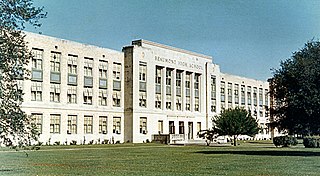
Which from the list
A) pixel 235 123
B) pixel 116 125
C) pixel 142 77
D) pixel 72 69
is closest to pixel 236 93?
pixel 142 77

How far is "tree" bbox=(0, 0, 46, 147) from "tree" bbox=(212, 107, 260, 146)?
166 ft

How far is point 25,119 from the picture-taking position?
22.2 m

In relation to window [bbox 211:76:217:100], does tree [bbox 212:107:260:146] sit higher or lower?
lower

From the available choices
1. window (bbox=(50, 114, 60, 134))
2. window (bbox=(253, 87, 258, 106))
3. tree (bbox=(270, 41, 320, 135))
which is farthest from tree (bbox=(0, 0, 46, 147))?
window (bbox=(253, 87, 258, 106))

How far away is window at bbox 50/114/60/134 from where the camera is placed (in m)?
65.6

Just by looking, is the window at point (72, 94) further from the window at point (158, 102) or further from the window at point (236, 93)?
the window at point (236, 93)

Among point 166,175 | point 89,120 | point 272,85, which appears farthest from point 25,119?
point 89,120

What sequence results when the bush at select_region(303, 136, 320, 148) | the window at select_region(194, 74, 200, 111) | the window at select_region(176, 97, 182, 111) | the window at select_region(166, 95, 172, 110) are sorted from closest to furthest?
the bush at select_region(303, 136, 320, 148) < the window at select_region(166, 95, 172, 110) < the window at select_region(176, 97, 182, 111) < the window at select_region(194, 74, 200, 111)

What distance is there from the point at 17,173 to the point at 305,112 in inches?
1005

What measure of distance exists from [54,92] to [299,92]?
3381 centimetres

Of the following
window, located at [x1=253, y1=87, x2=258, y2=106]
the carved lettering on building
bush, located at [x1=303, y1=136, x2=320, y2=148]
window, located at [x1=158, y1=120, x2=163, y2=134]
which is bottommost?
bush, located at [x1=303, y1=136, x2=320, y2=148]

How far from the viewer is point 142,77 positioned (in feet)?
260

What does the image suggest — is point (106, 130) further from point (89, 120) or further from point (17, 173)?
point (17, 173)

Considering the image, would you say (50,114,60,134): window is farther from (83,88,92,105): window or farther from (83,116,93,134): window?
(83,88,92,105): window
